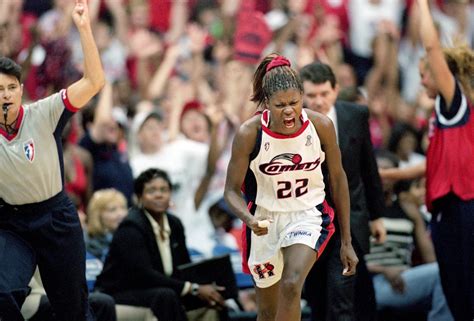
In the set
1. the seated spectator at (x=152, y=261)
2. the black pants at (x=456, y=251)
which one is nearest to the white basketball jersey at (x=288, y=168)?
the black pants at (x=456, y=251)

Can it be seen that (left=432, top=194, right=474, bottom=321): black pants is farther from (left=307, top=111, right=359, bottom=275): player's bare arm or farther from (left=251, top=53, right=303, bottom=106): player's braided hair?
(left=251, top=53, right=303, bottom=106): player's braided hair

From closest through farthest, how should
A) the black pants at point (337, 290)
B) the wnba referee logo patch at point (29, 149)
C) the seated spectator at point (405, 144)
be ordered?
the wnba referee logo patch at point (29, 149) → the black pants at point (337, 290) → the seated spectator at point (405, 144)

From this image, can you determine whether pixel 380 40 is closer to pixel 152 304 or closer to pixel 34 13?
pixel 34 13

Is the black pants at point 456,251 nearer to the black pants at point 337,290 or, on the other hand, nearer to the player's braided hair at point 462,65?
the black pants at point 337,290

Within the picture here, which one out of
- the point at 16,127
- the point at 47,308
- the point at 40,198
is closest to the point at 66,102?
the point at 16,127

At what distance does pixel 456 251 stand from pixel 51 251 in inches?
116

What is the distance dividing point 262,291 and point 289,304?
43cm

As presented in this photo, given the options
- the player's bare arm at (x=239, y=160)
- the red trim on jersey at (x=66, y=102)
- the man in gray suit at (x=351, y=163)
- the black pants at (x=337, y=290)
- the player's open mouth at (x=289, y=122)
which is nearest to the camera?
the player's open mouth at (x=289, y=122)

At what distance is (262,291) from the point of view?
281 inches

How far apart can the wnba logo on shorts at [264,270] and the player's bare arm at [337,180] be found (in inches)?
18.6

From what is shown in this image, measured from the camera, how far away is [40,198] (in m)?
7.29

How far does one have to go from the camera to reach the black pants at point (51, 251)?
23.7 ft

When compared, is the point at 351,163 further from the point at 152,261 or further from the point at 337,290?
the point at 152,261

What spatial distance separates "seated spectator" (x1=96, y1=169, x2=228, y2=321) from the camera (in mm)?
8759
